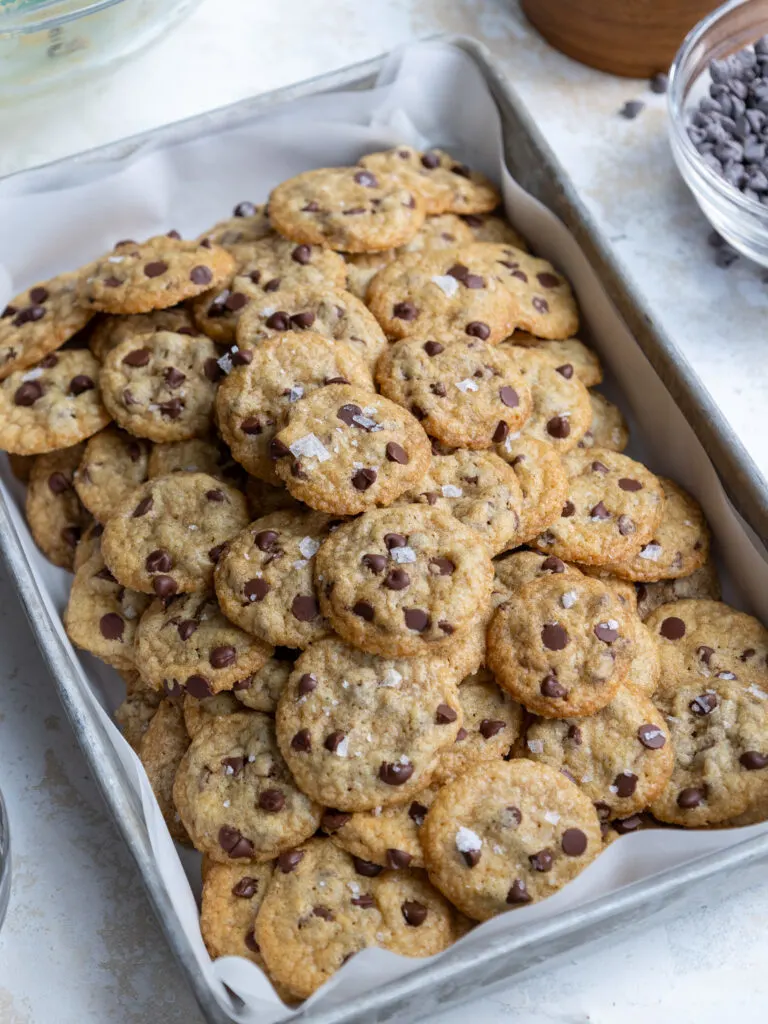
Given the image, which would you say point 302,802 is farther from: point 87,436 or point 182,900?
point 87,436

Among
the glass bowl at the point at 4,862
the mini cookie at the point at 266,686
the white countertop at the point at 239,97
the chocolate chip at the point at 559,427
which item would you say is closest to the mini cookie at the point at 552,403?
the chocolate chip at the point at 559,427

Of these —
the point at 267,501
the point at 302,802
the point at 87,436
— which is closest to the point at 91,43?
the point at 87,436

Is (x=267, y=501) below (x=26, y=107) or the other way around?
below

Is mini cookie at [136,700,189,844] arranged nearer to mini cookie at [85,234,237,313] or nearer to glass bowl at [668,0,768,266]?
mini cookie at [85,234,237,313]

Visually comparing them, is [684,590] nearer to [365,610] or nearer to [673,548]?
[673,548]

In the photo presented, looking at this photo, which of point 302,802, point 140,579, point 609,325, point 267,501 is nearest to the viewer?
point 302,802

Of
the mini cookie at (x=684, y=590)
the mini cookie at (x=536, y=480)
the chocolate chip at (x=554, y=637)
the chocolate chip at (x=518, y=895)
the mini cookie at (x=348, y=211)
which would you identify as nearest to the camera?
the chocolate chip at (x=518, y=895)

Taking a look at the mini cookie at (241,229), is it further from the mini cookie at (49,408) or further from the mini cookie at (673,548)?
the mini cookie at (673,548)

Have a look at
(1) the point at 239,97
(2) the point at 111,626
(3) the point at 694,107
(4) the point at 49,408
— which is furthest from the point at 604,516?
(1) the point at 239,97

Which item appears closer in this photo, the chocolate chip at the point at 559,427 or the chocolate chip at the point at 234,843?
the chocolate chip at the point at 234,843
